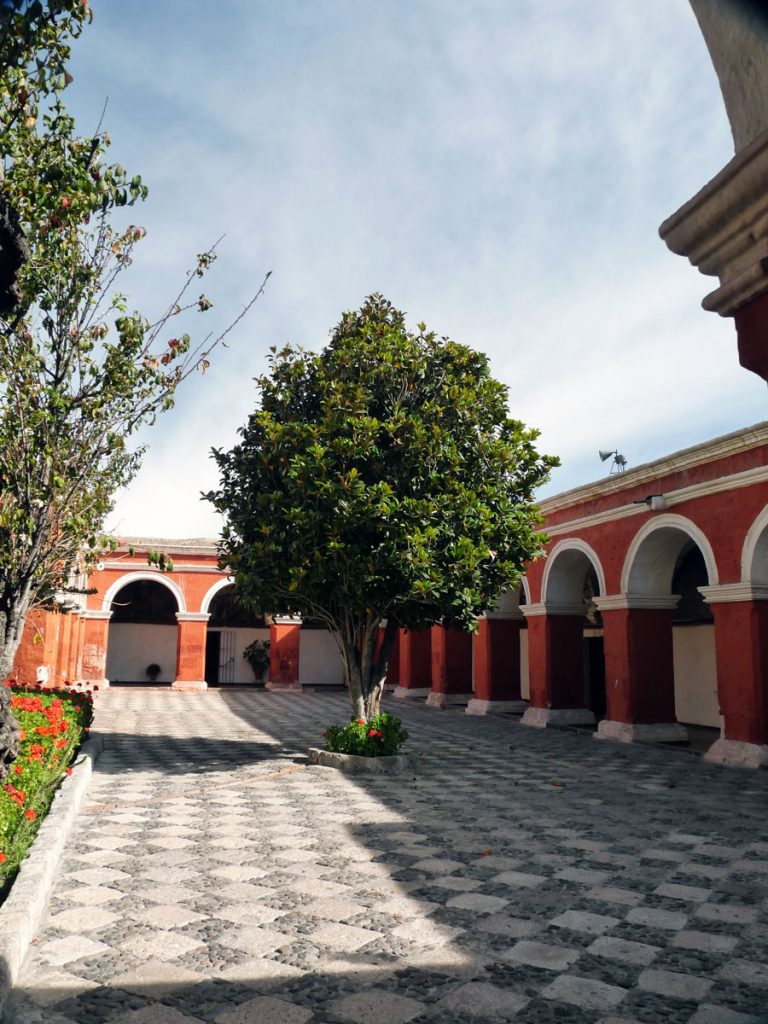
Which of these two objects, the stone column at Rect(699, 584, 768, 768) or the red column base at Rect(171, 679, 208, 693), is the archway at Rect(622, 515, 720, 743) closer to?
the stone column at Rect(699, 584, 768, 768)

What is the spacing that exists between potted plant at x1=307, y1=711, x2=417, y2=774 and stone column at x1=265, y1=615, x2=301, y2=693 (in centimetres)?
1633

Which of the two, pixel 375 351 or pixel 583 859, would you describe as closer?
pixel 583 859

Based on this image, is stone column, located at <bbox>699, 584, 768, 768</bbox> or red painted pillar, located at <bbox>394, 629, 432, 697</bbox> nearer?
stone column, located at <bbox>699, 584, 768, 768</bbox>

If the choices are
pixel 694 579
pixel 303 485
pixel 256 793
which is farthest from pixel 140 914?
pixel 694 579

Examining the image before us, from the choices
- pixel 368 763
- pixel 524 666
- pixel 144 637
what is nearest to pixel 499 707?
pixel 524 666

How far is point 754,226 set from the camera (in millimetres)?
2199

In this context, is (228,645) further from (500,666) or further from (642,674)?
(642,674)

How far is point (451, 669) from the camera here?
22.2 meters

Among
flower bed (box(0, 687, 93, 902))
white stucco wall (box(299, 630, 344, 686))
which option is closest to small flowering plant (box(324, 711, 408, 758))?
flower bed (box(0, 687, 93, 902))

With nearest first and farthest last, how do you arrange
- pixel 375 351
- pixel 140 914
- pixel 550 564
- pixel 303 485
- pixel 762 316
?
pixel 762 316
pixel 140 914
pixel 303 485
pixel 375 351
pixel 550 564

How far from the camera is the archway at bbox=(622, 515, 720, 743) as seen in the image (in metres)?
14.2

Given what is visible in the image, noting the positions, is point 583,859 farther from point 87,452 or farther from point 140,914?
point 87,452

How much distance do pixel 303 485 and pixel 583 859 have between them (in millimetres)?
5803

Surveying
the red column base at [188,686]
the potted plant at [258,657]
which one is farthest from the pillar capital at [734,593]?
the potted plant at [258,657]
